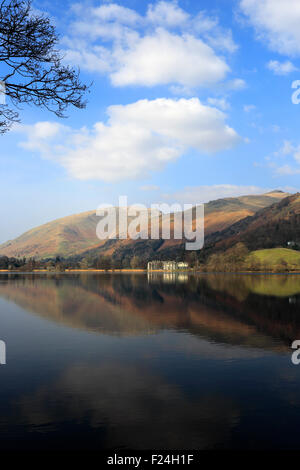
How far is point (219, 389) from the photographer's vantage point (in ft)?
34.5

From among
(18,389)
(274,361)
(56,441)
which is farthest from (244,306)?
(56,441)

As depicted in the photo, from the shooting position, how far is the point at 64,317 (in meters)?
26.4

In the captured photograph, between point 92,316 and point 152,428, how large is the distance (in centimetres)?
1947

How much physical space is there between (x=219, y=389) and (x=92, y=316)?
1753 centimetres

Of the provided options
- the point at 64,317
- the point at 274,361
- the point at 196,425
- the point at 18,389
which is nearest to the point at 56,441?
the point at 196,425

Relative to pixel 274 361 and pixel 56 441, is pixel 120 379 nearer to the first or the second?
pixel 56 441

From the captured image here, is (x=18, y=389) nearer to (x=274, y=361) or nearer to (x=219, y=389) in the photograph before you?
(x=219, y=389)

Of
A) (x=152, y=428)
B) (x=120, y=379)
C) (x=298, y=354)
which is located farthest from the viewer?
(x=298, y=354)
